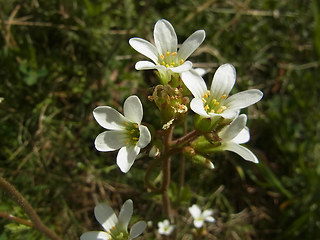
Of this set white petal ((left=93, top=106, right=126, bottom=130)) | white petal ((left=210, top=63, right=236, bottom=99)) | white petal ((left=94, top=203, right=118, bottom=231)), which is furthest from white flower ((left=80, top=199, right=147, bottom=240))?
white petal ((left=210, top=63, right=236, bottom=99))

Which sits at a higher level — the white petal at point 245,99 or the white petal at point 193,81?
the white petal at point 193,81

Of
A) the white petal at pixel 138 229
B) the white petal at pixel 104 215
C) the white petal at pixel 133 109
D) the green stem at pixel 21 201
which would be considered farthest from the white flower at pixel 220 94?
the green stem at pixel 21 201

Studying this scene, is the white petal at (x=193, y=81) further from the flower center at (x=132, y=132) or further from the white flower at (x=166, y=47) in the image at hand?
the flower center at (x=132, y=132)

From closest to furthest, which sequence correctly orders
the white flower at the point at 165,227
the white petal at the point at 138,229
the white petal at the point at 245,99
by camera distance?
the white petal at the point at 245,99, the white petal at the point at 138,229, the white flower at the point at 165,227

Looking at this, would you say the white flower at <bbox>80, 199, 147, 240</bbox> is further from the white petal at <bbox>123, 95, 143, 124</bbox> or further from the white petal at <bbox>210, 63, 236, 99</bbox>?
the white petal at <bbox>210, 63, 236, 99</bbox>

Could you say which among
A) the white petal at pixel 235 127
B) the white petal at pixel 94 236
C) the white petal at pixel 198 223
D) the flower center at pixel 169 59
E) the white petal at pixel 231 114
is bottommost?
the white petal at pixel 198 223
